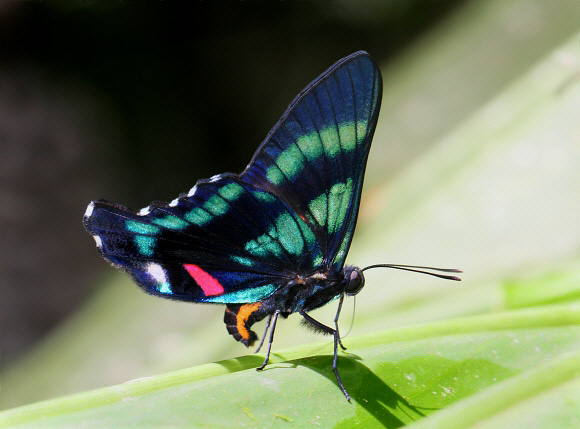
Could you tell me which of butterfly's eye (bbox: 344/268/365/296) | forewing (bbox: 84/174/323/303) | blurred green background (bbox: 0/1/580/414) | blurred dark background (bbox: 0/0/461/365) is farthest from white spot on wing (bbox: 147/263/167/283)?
blurred dark background (bbox: 0/0/461/365)

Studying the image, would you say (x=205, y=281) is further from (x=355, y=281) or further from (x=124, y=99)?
(x=124, y=99)

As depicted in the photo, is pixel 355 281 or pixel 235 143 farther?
pixel 235 143

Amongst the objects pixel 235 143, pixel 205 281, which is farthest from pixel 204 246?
pixel 235 143

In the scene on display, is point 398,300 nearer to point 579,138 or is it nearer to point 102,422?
point 579,138

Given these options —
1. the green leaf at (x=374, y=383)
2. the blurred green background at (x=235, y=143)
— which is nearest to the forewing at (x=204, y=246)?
the green leaf at (x=374, y=383)

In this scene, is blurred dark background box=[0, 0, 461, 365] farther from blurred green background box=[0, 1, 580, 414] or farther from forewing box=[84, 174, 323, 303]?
forewing box=[84, 174, 323, 303]
